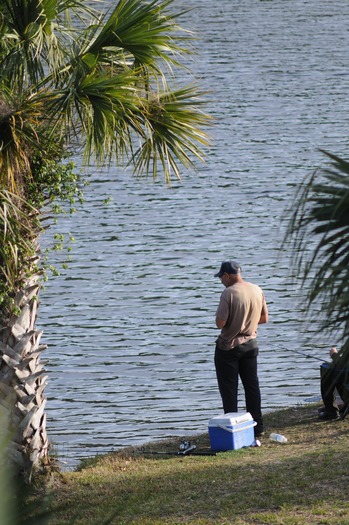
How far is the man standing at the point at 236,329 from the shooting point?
10.1 meters

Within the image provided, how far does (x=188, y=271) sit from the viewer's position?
21922 mm

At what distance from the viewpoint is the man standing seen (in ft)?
33.2

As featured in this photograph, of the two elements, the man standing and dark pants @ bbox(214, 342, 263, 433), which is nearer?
the man standing

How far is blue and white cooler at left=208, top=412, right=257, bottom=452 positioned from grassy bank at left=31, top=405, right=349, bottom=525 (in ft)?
0.44

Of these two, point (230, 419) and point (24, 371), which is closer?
point (24, 371)

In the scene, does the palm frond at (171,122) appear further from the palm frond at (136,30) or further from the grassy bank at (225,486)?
the grassy bank at (225,486)

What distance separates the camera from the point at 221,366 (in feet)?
34.1

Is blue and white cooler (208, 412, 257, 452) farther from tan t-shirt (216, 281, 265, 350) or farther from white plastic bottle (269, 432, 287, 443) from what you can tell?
tan t-shirt (216, 281, 265, 350)

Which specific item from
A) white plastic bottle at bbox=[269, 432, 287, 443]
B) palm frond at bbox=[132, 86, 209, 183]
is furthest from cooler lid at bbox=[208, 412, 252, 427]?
palm frond at bbox=[132, 86, 209, 183]

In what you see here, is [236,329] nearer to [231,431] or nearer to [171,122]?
[231,431]

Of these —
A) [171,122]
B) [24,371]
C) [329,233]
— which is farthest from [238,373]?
[329,233]

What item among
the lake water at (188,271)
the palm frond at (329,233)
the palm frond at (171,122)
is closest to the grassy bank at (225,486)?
the lake water at (188,271)

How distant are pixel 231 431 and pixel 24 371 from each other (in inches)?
83.1

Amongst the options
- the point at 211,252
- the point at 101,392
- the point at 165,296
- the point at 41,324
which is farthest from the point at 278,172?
the point at 101,392
